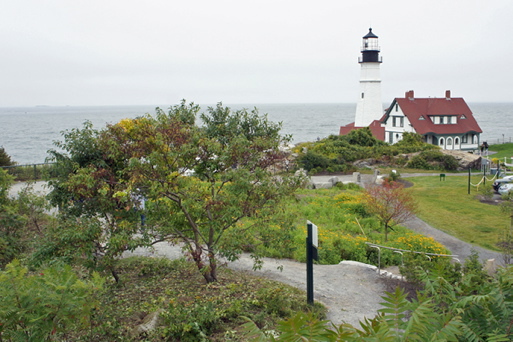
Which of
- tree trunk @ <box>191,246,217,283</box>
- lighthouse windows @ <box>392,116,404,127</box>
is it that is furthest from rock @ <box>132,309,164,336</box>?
lighthouse windows @ <box>392,116,404,127</box>

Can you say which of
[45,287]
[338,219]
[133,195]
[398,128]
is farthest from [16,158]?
[45,287]

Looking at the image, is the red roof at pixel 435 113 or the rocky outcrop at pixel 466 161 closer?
the rocky outcrop at pixel 466 161

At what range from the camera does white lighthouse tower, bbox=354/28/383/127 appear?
58.1 meters

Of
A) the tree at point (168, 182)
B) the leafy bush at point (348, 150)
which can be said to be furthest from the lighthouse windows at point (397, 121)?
the tree at point (168, 182)

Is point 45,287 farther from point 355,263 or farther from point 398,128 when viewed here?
point 398,128

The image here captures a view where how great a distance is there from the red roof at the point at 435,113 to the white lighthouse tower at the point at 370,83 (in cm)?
380

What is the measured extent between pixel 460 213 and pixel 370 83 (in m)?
39.3

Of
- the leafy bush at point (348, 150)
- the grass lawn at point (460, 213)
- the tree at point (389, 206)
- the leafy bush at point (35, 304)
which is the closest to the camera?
the leafy bush at point (35, 304)

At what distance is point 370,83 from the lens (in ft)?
194

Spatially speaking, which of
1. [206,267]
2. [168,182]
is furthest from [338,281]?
[168,182]

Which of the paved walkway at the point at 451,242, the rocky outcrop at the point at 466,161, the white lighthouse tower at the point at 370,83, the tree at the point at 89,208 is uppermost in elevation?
the white lighthouse tower at the point at 370,83

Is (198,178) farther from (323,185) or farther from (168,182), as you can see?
(323,185)

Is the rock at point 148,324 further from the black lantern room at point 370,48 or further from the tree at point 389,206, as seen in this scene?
the black lantern room at point 370,48

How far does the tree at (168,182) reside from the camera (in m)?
9.48
